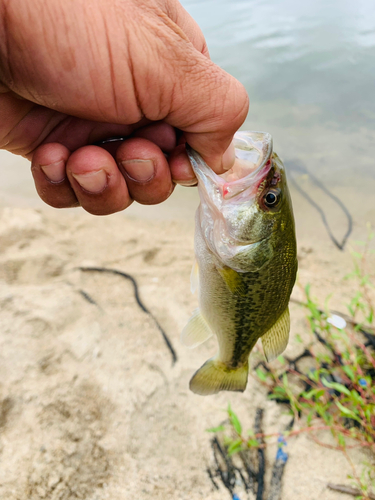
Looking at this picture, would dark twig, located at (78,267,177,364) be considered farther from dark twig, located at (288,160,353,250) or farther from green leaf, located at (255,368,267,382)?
dark twig, located at (288,160,353,250)

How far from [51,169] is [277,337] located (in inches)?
49.5

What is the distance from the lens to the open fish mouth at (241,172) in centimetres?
153

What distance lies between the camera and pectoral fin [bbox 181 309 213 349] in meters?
1.95

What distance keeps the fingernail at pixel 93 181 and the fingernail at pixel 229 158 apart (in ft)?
1.60

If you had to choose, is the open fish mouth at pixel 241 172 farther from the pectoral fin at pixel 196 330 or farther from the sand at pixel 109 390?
the sand at pixel 109 390

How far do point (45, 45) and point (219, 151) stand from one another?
683 mm

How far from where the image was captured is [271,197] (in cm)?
156

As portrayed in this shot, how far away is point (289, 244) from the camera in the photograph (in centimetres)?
164

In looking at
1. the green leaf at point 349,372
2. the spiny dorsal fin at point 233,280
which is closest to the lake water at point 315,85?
the green leaf at point 349,372

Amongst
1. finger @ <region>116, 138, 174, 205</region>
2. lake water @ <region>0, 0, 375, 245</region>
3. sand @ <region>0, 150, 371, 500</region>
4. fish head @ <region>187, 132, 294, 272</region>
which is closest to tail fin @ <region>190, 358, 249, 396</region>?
fish head @ <region>187, 132, 294, 272</region>

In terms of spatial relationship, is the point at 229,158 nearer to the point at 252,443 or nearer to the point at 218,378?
the point at 218,378

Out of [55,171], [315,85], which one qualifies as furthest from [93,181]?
[315,85]

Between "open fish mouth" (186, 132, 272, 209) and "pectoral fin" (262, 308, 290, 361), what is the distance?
2.02 ft

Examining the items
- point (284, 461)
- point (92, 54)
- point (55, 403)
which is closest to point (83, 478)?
point (55, 403)
